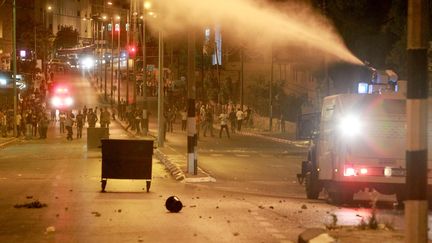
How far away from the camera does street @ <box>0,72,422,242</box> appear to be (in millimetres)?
12641

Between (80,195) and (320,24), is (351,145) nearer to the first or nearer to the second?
(80,195)

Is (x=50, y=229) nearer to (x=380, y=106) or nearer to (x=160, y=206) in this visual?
(x=160, y=206)

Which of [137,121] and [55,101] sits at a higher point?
[55,101]

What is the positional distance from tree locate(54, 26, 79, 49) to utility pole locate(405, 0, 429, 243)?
169 metres

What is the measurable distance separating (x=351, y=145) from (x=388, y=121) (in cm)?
87

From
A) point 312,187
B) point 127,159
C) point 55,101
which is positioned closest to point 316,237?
point 312,187

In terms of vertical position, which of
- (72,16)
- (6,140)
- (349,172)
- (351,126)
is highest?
(72,16)

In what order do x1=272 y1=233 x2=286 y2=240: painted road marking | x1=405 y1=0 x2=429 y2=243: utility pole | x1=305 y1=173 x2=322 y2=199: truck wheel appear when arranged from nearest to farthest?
x1=405 y1=0 x2=429 y2=243: utility pole < x1=272 y1=233 x2=286 y2=240: painted road marking < x1=305 y1=173 x2=322 y2=199: truck wheel

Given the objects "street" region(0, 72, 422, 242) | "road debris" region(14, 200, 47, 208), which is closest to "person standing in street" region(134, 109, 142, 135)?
"street" region(0, 72, 422, 242)

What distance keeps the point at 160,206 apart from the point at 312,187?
3.96m

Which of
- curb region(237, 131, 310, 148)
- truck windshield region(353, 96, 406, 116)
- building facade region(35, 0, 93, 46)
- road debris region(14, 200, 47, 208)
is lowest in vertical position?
curb region(237, 131, 310, 148)

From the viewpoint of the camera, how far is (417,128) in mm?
8289

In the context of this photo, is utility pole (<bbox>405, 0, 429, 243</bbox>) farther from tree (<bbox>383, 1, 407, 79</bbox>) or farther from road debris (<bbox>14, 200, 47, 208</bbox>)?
tree (<bbox>383, 1, 407, 79</bbox>)

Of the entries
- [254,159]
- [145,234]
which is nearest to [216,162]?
[254,159]
